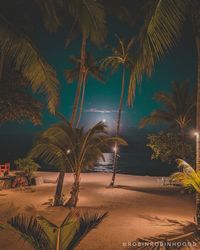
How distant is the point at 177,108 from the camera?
1861 cm

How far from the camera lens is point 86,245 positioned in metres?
6.84

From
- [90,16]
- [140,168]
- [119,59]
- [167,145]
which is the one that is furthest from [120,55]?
[140,168]

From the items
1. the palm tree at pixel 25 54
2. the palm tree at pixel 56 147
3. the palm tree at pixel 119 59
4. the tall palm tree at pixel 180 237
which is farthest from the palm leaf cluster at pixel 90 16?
the palm tree at pixel 119 59

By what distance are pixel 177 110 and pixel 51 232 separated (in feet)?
52.7

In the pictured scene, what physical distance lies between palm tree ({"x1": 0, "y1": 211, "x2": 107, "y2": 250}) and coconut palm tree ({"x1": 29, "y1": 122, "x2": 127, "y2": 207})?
7176 millimetres

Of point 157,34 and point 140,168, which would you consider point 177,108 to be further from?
point 140,168

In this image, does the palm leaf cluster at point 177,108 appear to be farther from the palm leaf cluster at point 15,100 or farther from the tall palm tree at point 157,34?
the tall palm tree at point 157,34

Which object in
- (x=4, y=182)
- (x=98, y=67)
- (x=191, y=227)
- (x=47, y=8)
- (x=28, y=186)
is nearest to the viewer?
(x=47, y=8)

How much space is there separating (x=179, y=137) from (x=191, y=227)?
35.5 feet

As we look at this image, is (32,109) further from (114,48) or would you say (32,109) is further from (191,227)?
(191,227)

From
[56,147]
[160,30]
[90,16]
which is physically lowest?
[56,147]

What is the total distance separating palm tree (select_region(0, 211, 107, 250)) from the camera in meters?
3.64

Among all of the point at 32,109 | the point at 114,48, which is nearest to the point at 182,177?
the point at 32,109

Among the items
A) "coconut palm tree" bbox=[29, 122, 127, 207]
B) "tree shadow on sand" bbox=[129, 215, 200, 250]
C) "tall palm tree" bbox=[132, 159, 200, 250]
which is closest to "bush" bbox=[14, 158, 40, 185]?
"coconut palm tree" bbox=[29, 122, 127, 207]
